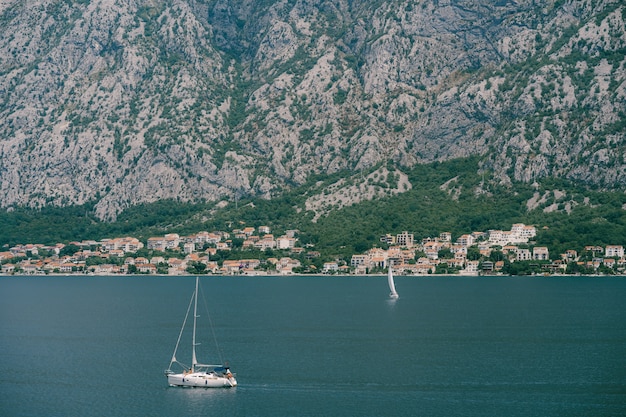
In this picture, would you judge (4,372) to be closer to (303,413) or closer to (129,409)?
(129,409)

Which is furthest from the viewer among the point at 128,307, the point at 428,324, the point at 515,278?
the point at 515,278

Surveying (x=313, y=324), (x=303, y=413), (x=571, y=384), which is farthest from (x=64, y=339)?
(x=571, y=384)

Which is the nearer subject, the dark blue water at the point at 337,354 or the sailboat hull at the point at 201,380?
the dark blue water at the point at 337,354

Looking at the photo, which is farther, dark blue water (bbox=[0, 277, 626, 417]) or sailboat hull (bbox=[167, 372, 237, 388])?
sailboat hull (bbox=[167, 372, 237, 388])
